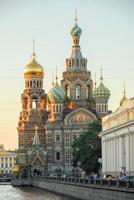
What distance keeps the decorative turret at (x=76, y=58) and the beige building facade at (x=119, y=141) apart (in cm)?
5507

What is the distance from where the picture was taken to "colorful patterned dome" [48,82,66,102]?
13000 centimetres

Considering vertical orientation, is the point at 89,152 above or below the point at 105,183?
above

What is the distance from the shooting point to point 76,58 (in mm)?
134750

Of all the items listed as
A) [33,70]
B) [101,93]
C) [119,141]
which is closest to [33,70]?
[33,70]

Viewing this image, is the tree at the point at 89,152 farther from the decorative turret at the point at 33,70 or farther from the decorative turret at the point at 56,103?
the decorative turret at the point at 33,70

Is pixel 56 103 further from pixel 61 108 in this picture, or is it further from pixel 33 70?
pixel 33 70

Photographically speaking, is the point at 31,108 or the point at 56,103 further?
the point at 31,108

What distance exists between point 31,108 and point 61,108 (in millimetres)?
6757

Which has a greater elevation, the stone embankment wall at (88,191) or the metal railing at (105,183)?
the metal railing at (105,183)

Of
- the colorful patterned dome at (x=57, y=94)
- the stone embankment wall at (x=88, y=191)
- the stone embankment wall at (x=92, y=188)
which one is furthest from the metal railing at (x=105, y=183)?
the colorful patterned dome at (x=57, y=94)

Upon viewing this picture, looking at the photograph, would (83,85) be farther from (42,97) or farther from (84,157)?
(84,157)

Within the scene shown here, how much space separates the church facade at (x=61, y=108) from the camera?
420ft

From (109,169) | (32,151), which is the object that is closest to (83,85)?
(32,151)

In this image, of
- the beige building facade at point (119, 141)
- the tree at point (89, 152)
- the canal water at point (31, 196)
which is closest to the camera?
the beige building facade at point (119, 141)
